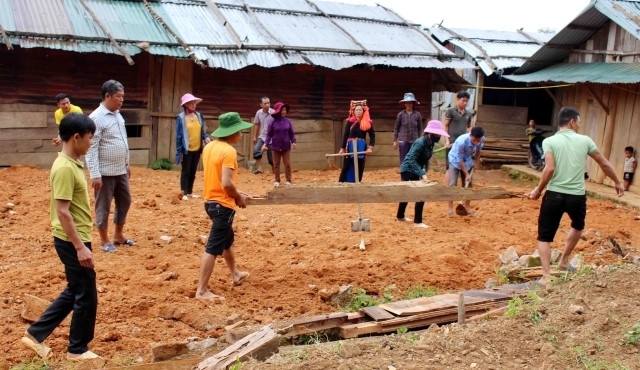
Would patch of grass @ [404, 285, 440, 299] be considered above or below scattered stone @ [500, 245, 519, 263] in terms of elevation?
below

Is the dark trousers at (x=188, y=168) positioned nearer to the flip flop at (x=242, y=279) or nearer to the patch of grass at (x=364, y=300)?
the flip flop at (x=242, y=279)

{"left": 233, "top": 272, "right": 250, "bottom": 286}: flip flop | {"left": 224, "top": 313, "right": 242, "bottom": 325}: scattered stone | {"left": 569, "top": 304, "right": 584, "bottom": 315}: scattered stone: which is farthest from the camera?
{"left": 233, "top": 272, "right": 250, "bottom": 286}: flip flop

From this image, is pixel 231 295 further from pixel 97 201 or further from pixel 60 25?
pixel 60 25

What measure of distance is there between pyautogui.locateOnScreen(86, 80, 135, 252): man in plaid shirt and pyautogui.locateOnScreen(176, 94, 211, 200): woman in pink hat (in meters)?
2.97

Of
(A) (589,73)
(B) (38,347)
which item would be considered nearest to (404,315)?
(B) (38,347)

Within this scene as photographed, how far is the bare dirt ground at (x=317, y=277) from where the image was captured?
4211 mm

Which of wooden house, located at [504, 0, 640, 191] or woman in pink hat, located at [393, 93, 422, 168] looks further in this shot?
wooden house, located at [504, 0, 640, 191]

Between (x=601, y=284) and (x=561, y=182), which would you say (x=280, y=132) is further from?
(x=601, y=284)

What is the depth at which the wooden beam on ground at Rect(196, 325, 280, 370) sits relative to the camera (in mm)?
4156

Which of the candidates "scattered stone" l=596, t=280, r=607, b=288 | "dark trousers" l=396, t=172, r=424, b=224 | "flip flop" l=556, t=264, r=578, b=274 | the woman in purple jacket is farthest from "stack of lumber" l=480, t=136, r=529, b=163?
"scattered stone" l=596, t=280, r=607, b=288

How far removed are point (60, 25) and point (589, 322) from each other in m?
10.8

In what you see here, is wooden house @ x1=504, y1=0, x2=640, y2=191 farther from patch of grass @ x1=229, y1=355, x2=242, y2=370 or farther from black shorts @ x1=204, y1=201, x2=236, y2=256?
patch of grass @ x1=229, y1=355, x2=242, y2=370

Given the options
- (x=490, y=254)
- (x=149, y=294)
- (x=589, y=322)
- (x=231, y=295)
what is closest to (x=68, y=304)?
(x=149, y=294)

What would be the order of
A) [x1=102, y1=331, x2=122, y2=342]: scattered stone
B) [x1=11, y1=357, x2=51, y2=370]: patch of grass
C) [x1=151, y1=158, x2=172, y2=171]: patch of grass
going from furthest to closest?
[x1=151, y1=158, x2=172, y2=171]: patch of grass → [x1=102, y1=331, x2=122, y2=342]: scattered stone → [x1=11, y1=357, x2=51, y2=370]: patch of grass
